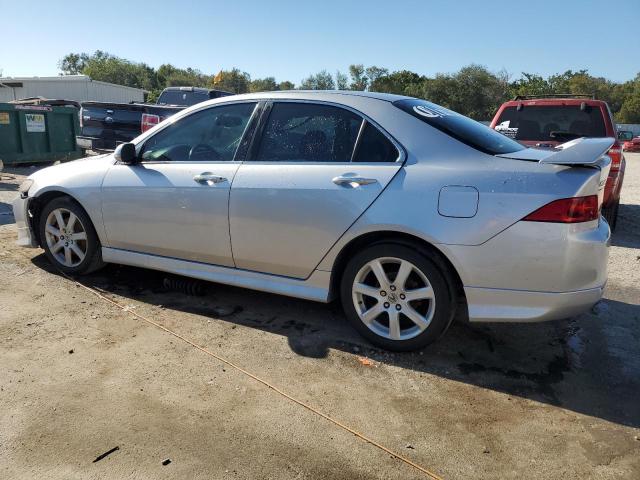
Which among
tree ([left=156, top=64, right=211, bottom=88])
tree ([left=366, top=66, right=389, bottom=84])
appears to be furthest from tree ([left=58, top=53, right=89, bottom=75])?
tree ([left=366, top=66, right=389, bottom=84])

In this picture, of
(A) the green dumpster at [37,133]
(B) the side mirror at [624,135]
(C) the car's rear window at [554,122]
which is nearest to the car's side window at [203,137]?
(C) the car's rear window at [554,122]

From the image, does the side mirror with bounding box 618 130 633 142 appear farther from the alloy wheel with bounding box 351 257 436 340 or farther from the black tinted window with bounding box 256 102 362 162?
the alloy wheel with bounding box 351 257 436 340

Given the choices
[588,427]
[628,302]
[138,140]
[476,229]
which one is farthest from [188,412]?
[628,302]

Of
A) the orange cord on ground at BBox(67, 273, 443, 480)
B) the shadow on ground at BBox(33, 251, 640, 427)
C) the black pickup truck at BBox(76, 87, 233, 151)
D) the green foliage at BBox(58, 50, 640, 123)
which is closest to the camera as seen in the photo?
the orange cord on ground at BBox(67, 273, 443, 480)

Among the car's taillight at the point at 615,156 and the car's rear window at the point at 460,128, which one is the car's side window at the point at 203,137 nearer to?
the car's rear window at the point at 460,128

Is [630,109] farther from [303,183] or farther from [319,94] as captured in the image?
[303,183]

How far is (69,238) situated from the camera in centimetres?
467

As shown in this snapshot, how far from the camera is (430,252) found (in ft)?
10.6

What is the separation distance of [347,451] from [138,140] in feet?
10.3

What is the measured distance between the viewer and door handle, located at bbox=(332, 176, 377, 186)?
335 centimetres

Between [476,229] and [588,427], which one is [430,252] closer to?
[476,229]

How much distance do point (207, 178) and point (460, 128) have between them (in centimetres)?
186

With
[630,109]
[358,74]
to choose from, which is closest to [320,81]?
[358,74]

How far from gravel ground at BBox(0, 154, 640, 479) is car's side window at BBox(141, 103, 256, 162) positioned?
1.19m
